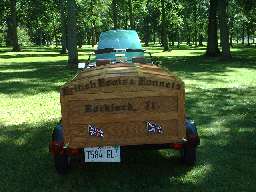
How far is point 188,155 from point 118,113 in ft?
4.96

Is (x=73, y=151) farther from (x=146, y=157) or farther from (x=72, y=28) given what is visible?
(x=72, y=28)

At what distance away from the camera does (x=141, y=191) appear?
668cm

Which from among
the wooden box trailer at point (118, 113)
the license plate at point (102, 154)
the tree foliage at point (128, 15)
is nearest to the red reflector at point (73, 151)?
the wooden box trailer at point (118, 113)

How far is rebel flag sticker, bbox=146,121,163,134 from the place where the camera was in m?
6.84

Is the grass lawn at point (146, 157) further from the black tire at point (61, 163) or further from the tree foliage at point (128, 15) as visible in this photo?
the tree foliage at point (128, 15)

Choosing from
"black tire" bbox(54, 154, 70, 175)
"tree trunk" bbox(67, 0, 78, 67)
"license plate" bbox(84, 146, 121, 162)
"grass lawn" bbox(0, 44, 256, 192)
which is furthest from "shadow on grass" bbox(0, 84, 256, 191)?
"tree trunk" bbox(67, 0, 78, 67)

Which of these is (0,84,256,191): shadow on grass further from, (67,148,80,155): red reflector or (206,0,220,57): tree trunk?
(206,0,220,57): tree trunk

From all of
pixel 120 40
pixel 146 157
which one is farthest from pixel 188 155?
pixel 120 40

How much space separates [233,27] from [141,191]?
293ft

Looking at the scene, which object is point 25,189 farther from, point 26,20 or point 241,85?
point 26,20

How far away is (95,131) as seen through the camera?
268 inches

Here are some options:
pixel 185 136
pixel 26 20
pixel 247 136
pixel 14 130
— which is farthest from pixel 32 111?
pixel 26 20

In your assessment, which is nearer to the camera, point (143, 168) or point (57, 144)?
point (57, 144)

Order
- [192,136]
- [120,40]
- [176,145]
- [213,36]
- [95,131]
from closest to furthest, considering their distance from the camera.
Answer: [95,131] < [176,145] < [192,136] < [120,40] < [213,36]
